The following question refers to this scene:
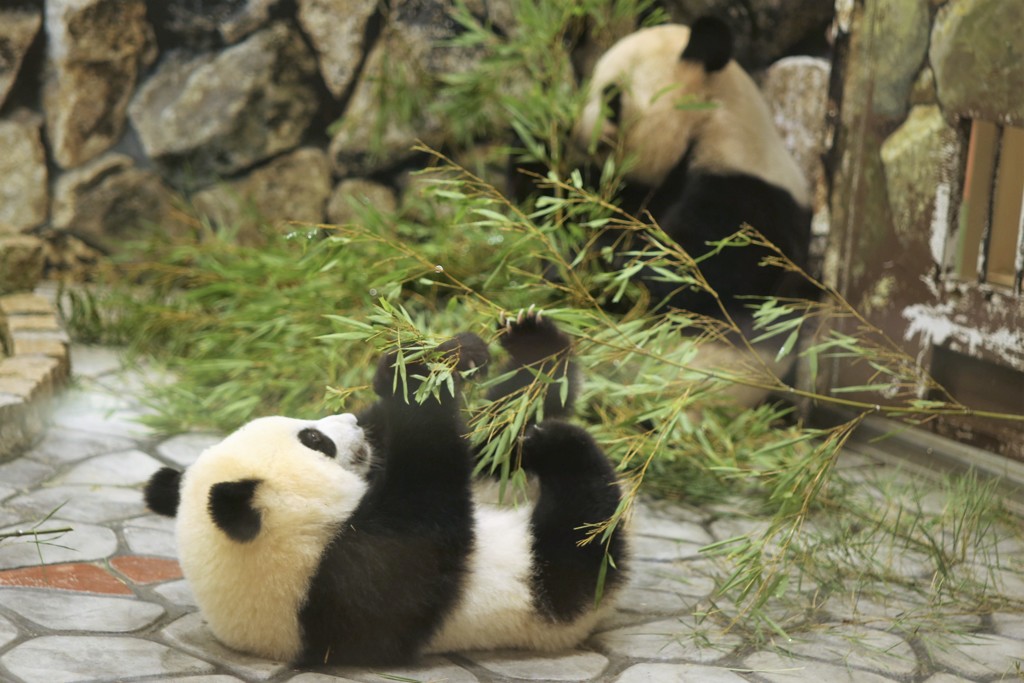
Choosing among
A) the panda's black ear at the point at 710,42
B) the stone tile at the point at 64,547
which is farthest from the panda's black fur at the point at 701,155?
the stone tile at the point at 64,547

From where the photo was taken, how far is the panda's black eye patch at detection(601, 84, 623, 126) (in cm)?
346

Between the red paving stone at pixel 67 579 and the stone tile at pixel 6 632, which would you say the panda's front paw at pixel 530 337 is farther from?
the stone tile at pixel 6 632

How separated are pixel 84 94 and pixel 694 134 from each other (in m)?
2.46

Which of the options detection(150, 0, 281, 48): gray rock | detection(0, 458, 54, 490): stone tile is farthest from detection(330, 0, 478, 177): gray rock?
detection(0, 458, 54, 490): stone tile

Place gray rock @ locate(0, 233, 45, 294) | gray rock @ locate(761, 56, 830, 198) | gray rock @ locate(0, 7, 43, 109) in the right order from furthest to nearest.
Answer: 1. gray rock @ locate(0, 7, 43, 109)
2. gray rock @ locate(0, 233, 45, 294)
3. gray rock @ locate(761, 56, 830, 198)

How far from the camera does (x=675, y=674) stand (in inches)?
79.8

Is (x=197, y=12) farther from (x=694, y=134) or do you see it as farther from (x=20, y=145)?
(x=694, y=134)

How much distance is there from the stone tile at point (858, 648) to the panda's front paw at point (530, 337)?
73 cm

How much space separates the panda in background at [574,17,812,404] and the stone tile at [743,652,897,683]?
3.92 feet

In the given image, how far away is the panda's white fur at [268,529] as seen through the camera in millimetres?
1822

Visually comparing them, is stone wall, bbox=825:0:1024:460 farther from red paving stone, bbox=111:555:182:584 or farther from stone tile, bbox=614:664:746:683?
red paving stone, bbox=111:555:182:584

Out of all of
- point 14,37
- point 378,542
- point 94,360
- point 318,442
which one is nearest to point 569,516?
point 378,542

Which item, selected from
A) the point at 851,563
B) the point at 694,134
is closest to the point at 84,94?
the point at 694,134

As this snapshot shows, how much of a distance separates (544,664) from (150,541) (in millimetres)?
975
